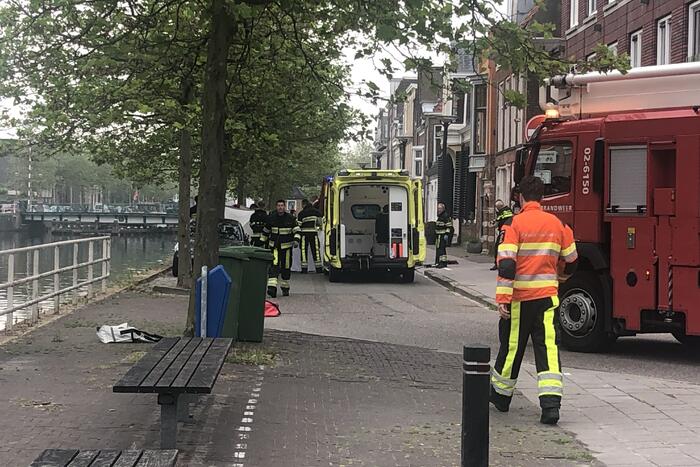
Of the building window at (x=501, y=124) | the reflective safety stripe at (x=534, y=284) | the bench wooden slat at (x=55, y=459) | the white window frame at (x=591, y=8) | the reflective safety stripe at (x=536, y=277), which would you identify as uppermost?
the white window frame at (x=591, y=8)

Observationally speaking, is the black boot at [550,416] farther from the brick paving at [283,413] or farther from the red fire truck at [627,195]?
the red fire truck at [627,195]

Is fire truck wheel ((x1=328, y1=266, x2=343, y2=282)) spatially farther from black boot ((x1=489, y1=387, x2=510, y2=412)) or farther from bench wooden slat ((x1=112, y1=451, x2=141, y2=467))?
bench wooden slat ((x1=112, y1=451, x2=141, y2=467))

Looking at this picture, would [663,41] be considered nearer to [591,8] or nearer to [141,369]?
[591,8]

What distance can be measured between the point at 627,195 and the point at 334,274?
1189 cm

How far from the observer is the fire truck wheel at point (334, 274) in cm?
2079

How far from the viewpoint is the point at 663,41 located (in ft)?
65.6

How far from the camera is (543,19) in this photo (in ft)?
98.3

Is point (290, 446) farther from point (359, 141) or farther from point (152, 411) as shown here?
point (359, 141)

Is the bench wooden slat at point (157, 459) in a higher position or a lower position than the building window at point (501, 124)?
lower

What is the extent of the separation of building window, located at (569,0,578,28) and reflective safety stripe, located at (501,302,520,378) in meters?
21.4

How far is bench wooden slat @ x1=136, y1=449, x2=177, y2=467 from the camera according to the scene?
149 inches

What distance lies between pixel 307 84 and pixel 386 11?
769cm

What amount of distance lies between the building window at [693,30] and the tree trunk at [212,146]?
1221cm

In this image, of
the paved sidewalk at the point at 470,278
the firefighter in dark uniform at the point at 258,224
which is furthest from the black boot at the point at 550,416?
the firefighter in dark uniform at the point at 258,224
